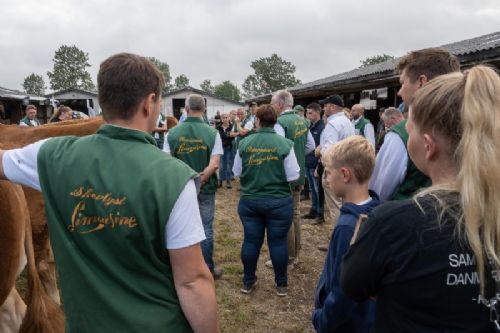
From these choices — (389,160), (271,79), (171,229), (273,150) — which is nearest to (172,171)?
(171,229)

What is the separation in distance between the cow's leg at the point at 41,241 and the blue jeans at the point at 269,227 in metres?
1.95

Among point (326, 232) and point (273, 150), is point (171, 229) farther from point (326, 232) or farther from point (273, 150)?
point (326, 232)

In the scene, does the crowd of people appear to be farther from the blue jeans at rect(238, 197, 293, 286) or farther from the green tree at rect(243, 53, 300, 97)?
the green tree at rect(243, 53, 300, 97)

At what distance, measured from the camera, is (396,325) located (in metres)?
1.22

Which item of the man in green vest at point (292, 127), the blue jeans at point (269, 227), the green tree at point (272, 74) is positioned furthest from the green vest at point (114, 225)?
the green tree at point (272, 74)

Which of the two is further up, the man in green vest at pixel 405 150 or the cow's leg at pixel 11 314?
the man in green vest at pixel 405 150

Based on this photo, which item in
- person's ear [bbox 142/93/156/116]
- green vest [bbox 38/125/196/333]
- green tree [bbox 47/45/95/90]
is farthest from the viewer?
green tree [bbox 47/45/95/90]

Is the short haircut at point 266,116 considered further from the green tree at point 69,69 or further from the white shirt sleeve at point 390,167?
the green tree at point 69,69

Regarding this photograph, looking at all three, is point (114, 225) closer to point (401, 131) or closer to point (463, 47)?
point (401, 131)

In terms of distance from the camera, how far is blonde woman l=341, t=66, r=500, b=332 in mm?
1097

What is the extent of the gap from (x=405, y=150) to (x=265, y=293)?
284 centimetres

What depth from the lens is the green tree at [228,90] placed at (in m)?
104

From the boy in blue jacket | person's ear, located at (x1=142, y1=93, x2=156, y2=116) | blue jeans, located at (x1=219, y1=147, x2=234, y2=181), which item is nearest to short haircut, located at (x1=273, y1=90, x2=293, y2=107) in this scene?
the boy in blue jacket

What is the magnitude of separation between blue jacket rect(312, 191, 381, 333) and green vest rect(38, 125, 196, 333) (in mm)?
604
